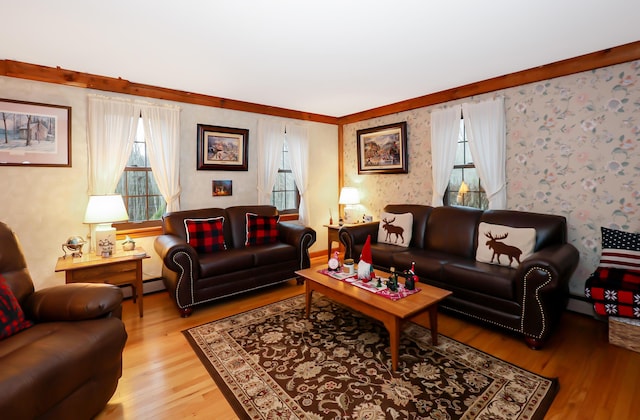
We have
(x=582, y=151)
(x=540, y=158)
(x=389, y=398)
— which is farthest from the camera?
(x=540, y=158)

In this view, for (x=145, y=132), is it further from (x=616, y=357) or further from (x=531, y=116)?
(x=616, y=357)

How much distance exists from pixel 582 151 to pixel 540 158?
1.13 ft

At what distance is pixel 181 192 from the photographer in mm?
4016

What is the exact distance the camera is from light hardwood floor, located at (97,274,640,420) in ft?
5.92

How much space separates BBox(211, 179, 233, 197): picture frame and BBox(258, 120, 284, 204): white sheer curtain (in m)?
0.44

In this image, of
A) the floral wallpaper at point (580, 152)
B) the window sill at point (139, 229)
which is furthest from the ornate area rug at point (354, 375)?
the floral wallpaper at point (580, 152)

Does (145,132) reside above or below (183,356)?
above

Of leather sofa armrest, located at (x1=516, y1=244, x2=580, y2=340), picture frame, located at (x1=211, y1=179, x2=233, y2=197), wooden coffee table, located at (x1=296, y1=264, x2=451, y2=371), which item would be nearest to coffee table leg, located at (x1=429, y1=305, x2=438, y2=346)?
wooden coffee table, located at (x1=296, y1=264, x2=451, y2=371)

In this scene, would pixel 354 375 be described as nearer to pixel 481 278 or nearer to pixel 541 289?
pixel 481 278

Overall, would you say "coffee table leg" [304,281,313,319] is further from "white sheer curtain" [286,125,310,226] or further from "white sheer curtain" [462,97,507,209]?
"white sheer curtain" [462,97,507,209]

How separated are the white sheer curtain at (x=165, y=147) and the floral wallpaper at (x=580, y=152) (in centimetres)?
369

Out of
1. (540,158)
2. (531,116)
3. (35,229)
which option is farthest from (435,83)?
(35,229)

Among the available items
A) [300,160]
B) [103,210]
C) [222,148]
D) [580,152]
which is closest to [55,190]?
[103,210]

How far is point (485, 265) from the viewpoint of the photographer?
9.57 feet
